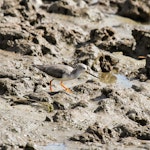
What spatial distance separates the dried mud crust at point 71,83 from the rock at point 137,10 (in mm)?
53

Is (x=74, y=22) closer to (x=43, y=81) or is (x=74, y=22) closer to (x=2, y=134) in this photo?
(x=43, y=81)

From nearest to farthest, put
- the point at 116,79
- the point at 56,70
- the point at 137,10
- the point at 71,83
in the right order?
the point at 56,70
the point at 71,83
the point at 116,79
the point at 137,10

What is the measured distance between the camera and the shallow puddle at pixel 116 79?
1369 centimetres

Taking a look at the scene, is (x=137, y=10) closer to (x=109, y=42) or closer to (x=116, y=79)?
(x=109, y=42)

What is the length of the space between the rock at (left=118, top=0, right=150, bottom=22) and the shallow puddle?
5901 millimetres

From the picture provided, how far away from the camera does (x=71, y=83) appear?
13.4 m

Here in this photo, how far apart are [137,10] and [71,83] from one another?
752cm

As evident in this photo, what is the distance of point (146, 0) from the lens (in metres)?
20.2

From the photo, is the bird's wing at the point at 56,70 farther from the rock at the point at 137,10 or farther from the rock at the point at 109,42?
the rock at the point at 137,10

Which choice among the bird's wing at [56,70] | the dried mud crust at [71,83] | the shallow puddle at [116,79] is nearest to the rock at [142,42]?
the dried mud crust at [71,83]

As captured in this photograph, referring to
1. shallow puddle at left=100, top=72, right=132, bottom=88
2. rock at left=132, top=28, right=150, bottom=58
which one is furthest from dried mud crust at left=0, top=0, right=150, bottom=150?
shallow puddle at left=100, top=72, right=132, bottom=88

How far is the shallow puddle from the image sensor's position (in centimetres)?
1369

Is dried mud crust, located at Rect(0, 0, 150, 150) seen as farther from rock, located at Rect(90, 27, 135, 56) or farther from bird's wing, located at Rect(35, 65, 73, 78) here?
bird's wing, located at Rect(35, 65, 73, 78)

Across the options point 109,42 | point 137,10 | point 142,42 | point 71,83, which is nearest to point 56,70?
point 71,83
